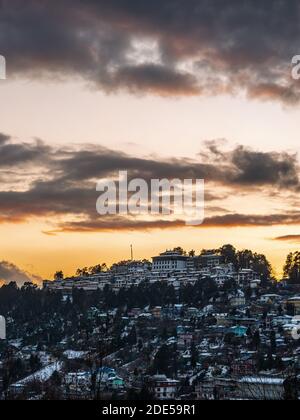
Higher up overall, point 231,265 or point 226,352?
point 231,265

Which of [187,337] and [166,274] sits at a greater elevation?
[166,274]

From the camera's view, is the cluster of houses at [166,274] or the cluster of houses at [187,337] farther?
the cluster of houses at [166,274]

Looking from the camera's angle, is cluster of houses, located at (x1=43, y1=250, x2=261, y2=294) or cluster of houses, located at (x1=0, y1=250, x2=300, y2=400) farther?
cluster of houses, located at (x1=43, y1=250, x2=261, y2=294)

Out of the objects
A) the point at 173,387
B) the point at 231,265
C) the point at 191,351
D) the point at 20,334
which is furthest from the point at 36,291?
the point at 173,387

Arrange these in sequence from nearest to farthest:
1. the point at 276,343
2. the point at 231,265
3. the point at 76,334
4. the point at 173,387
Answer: the point at 173,387 → the point at 276,343 → the point at 76,334 → the point at 231,265

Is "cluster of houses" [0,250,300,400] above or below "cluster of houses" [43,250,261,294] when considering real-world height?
below

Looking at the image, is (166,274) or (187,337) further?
(166,274)

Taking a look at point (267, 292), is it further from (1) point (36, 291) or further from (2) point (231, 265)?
(1) point (36, 291)

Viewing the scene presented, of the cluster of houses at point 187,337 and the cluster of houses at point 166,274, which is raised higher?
the cluster of houses at point 166,274
